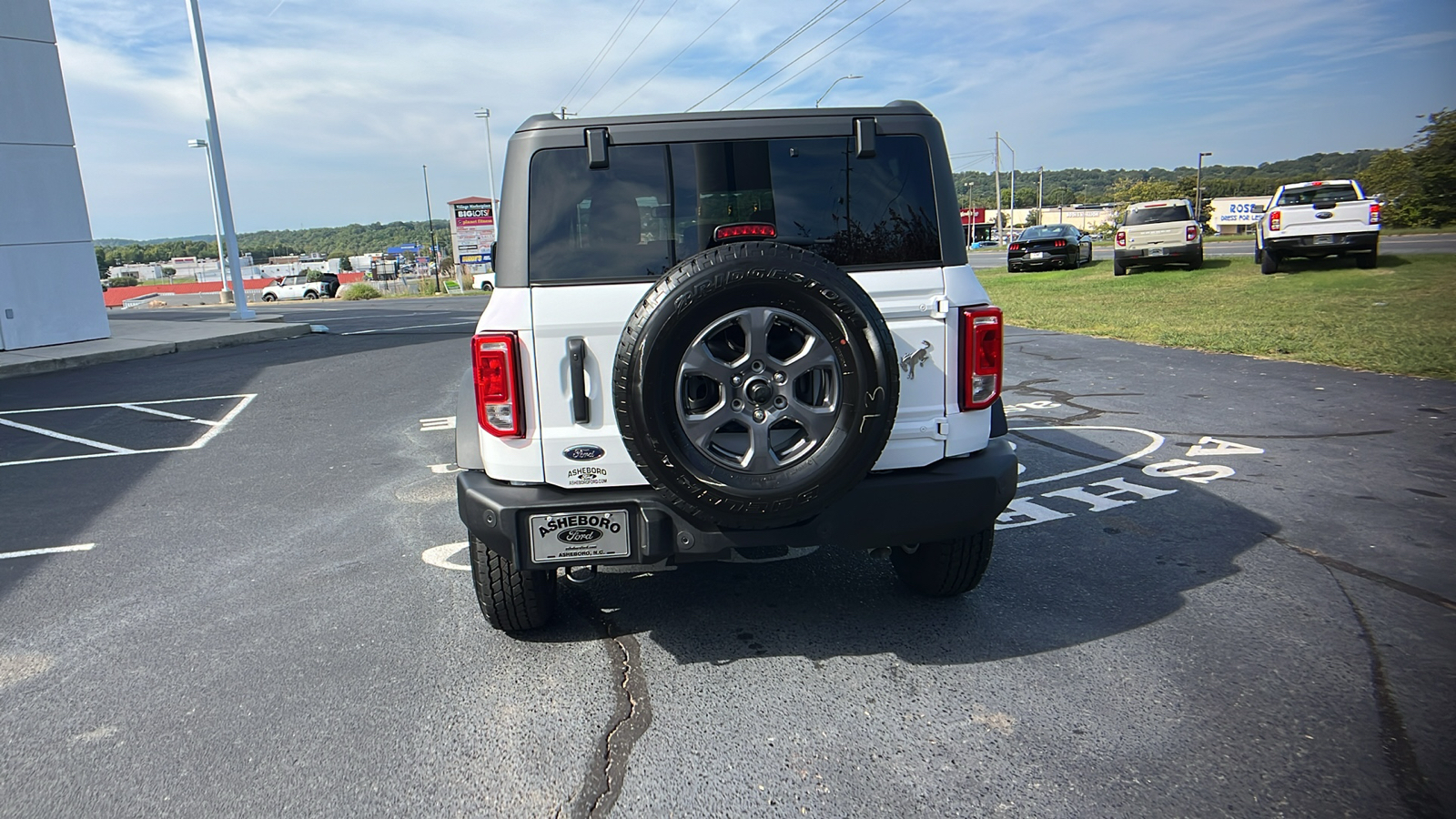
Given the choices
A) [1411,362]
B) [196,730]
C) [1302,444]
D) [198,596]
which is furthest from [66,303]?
[1411,362]

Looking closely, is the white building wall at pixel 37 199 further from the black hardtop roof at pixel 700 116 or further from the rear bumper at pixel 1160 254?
the rear bumper at pixel 1160 254

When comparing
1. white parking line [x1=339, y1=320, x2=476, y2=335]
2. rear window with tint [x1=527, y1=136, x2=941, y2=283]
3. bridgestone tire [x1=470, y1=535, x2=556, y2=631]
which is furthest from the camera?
white parking line [x1=339, y1=320, x2=476, y2=335]

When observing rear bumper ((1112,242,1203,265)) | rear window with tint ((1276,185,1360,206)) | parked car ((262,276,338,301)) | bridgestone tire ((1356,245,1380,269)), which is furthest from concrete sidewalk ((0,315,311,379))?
parked car ((262,276,338,301))

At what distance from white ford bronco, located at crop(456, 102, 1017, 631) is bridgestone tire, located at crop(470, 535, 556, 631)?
0.01m

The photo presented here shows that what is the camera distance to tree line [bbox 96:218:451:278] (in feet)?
512

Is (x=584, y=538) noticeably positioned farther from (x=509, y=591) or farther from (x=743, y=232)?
(x=743, y=232)

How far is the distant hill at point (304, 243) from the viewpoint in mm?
156500

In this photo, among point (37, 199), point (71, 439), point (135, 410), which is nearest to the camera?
point (71, 439)

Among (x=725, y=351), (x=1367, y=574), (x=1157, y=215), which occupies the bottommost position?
(x=1367, y=574)

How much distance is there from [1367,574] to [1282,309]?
38.7 feet

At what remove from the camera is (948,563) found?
3855 mm

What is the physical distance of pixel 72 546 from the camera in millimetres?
5344

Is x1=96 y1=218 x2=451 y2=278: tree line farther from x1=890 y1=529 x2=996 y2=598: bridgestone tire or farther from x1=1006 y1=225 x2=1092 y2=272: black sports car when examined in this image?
x1=890 y1=529 x2=996 y2=598: bridgestone tire

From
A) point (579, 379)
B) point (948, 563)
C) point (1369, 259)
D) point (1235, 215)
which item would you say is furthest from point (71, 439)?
point (1235, 215)
